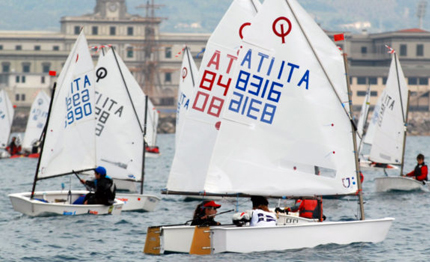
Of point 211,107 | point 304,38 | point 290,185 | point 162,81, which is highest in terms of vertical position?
point 162,81

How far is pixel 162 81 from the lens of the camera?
174 meters

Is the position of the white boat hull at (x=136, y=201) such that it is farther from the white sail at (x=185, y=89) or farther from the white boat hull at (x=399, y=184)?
the white boat hull at (x=399, y=184)

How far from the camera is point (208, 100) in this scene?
66.6 feet

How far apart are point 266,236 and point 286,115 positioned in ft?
8.31

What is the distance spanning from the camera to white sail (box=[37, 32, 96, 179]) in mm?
26125

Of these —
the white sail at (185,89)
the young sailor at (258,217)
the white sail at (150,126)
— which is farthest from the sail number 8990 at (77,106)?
the white sail at (150,126)

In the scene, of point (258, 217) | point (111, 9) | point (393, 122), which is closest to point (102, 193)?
point (258, 217)

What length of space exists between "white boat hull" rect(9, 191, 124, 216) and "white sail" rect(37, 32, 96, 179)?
0.76 meters

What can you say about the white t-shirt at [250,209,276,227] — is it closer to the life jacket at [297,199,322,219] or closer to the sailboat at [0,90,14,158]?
the life jacket at [297,199,322,219]

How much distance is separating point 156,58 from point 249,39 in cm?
15709

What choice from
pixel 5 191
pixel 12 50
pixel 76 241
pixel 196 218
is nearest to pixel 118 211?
pixel 76 241

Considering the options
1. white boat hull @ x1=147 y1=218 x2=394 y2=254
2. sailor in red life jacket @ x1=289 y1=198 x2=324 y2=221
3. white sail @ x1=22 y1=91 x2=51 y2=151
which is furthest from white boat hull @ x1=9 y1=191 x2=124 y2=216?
white sail @ x1=22 y1=91 x2=51 y2=151

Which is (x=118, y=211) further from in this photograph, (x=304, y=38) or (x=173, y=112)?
(x=173, y=112)

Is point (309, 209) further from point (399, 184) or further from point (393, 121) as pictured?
point (393, 121)
